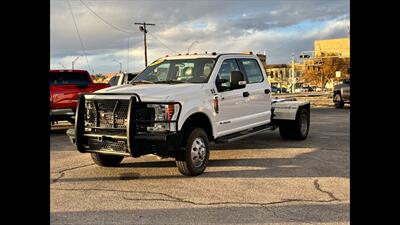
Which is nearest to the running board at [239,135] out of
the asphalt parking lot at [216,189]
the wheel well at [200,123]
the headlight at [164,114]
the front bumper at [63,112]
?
the wheel well at [200,123]

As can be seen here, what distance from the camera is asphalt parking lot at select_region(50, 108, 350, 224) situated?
4.39 m

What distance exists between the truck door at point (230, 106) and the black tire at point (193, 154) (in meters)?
0.69

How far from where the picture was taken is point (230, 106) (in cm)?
741

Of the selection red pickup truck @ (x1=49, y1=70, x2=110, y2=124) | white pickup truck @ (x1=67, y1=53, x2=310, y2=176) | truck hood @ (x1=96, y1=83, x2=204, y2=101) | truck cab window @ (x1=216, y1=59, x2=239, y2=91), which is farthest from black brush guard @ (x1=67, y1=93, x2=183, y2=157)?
red pickup truck @ (x1=49, y1=70, x2=110, y2=124)

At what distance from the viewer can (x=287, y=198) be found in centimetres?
508

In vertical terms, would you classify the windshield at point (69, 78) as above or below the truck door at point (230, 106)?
above

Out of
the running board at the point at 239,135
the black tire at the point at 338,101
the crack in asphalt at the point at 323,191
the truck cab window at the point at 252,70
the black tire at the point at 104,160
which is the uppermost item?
the truck cab window at the point at 252,70

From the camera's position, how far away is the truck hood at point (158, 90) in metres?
6.02

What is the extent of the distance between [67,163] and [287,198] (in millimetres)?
4694

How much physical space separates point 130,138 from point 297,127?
537 cm

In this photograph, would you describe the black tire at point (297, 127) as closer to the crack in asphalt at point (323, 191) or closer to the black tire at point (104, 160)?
the crack in asphalt at point (323, 191)

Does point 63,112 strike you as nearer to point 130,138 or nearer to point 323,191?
point 130,138

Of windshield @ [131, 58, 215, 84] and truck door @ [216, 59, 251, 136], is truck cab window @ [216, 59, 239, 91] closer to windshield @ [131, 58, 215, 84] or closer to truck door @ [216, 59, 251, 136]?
truck door @ [216, 59, 251, 136]
